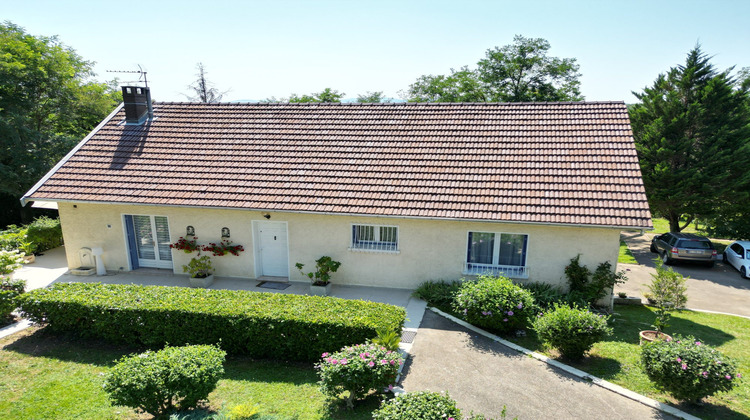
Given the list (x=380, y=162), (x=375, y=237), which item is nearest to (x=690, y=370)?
(x=375, y=237)

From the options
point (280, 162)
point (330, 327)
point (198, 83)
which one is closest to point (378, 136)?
point (280, 162)

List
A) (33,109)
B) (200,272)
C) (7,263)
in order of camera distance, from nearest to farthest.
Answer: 1. (7,263)
2. (200,272)
3. (33,109)

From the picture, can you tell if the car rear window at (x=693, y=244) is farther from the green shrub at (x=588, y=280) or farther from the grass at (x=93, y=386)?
the grass at (x=93, y=386)

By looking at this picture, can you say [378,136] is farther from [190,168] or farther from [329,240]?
[190,168]

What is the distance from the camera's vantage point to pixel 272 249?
1337cm

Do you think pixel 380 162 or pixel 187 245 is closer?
pixel 187 245

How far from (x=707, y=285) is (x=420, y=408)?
16.2m

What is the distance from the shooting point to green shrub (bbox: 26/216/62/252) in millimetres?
16203

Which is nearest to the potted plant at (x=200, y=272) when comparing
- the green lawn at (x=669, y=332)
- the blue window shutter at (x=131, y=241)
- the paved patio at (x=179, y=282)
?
the paved patio at (x=179, y=282)

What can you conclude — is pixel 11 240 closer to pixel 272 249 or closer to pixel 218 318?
pixel 272 249

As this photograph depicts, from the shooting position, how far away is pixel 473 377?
26.5 ft

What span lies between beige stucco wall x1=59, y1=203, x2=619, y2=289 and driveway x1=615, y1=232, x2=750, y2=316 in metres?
3.81

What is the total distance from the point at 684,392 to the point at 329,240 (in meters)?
9.18

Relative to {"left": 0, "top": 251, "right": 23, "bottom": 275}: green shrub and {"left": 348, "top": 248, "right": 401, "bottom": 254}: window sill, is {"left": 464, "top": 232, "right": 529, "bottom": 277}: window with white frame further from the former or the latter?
{"left": 0, "top": 251, "right": 23, "bottom": 275}: green shrub
